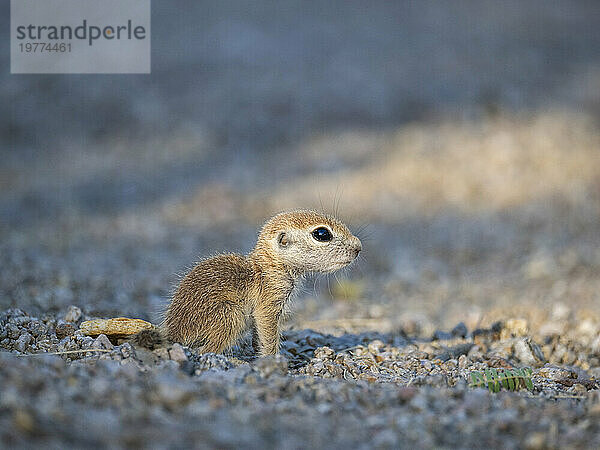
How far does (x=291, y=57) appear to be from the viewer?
41.1 ft

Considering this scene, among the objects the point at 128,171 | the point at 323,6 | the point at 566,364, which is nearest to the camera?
the point at 566,364

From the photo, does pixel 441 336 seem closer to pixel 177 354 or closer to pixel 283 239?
pixel 283 239

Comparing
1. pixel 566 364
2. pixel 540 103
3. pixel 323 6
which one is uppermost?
pixel 323 6

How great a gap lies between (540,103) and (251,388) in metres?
10.0

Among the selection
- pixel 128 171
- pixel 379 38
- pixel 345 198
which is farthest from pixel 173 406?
pixel 379 38

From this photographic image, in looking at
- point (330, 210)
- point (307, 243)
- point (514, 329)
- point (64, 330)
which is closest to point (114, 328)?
point (64, 330)

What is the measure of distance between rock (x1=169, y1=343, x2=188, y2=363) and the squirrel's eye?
127 centimetres

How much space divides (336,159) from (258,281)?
647 cm

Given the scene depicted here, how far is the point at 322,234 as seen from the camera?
14.5ft

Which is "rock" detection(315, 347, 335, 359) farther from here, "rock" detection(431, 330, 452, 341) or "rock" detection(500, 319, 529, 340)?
"rock" detection(500, 319, 529, 340)

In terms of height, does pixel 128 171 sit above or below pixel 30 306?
above

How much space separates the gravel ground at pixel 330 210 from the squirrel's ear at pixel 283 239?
22.8 inches

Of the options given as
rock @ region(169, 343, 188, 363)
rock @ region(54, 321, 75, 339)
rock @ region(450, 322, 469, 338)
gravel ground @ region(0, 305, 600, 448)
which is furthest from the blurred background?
rock @ region(169, 343, 188, 363)

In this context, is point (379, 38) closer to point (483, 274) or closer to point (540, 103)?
point (540, 103)
